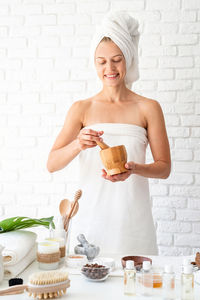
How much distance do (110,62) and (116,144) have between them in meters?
0.45

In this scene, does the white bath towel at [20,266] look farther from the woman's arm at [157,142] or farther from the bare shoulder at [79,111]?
the bare shoulder at [79,111]

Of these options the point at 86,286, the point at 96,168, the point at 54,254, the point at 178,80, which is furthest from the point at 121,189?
the point at 178,80

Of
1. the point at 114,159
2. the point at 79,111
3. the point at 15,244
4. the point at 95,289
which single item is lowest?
the point at 95,289

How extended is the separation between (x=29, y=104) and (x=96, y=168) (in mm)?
1174

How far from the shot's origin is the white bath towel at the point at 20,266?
1.47 m

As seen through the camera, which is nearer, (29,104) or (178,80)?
(178,80)

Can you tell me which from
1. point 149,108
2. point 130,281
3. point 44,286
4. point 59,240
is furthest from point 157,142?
point 44,286

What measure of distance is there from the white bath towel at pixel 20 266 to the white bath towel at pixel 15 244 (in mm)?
17

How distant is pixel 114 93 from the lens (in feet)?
Answer: 7.80

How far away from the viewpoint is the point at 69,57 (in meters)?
3.14

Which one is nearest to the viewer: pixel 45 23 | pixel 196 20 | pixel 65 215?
pixel 65 215

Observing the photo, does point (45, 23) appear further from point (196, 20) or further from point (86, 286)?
point (86, 286)

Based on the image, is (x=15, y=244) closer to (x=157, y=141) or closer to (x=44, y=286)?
(x=44, y=286)

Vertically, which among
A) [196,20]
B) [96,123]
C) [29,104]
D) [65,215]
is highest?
[196,20]
